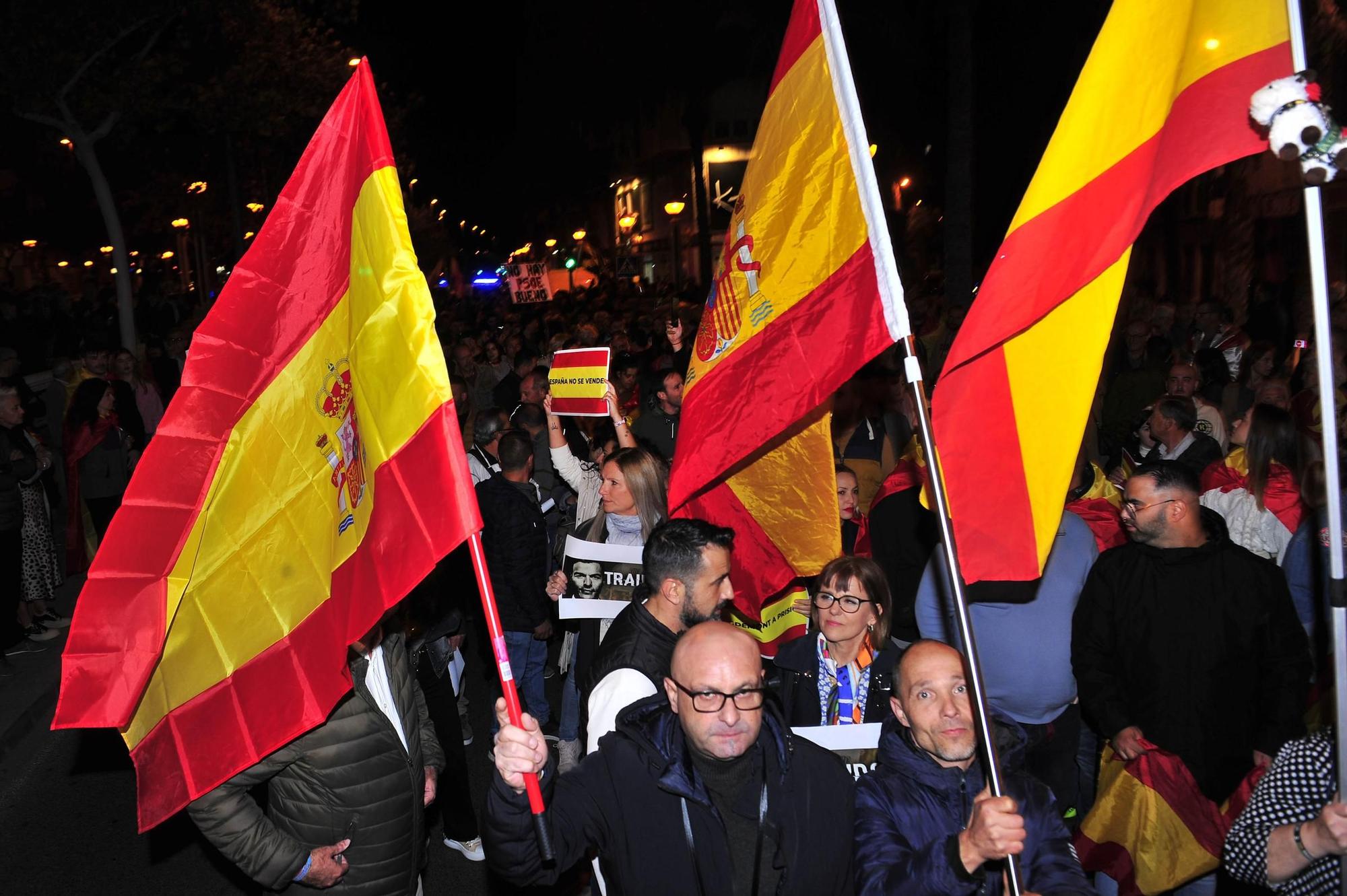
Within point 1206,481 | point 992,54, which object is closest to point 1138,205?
point 1206,481

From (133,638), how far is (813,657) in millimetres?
2475

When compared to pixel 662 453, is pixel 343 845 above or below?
below

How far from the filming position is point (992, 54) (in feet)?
89.7

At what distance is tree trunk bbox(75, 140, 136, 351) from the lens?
1812cm

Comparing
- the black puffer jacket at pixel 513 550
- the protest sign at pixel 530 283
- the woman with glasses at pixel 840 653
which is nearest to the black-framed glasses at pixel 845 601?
the woman with glasses at pixel 840 653

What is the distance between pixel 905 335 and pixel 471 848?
4.17 meters

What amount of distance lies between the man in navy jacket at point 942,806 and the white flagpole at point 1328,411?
768mm

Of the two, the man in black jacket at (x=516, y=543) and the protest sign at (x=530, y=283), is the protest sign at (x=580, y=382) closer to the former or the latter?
the man in black jacket at (x=516, y=543)

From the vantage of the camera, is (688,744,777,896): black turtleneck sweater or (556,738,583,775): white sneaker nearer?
(688,744,777,896): black turtleneck sweater

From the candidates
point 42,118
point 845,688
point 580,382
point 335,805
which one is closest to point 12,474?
point 580,382

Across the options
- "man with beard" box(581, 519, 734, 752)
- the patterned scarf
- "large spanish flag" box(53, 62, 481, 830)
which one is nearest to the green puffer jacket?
"large spanish flag" box(53, 62, 481, 830)

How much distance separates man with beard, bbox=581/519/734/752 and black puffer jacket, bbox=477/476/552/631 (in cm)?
267

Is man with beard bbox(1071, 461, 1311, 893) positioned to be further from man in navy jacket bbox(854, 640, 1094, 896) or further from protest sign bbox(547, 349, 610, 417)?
protest sign bbox(547, 349, 610, 417)

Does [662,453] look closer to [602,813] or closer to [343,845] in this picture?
[343,845]
